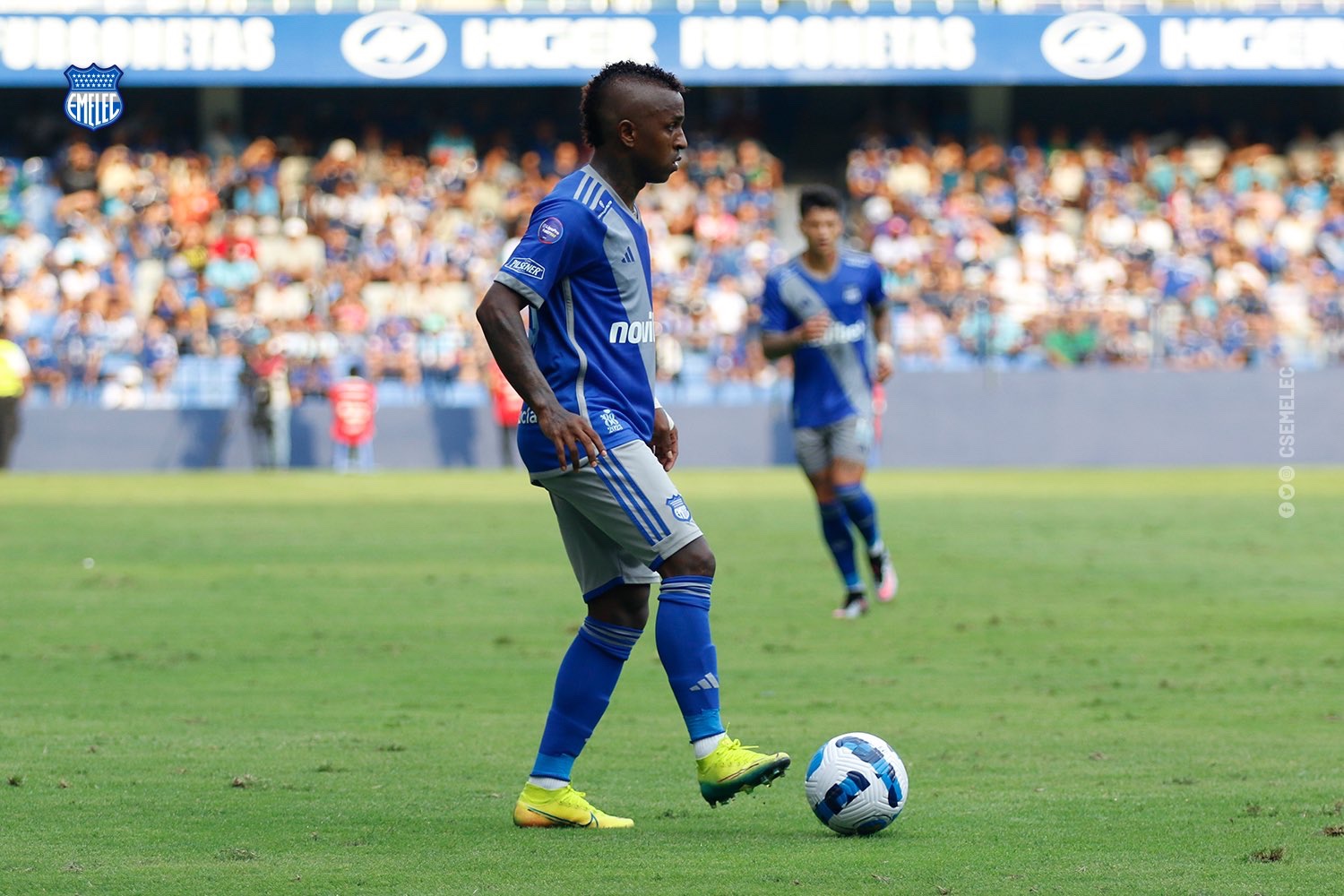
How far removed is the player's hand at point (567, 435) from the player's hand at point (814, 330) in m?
5.94

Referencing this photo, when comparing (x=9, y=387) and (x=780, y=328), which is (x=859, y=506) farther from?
(x=9, y=387)

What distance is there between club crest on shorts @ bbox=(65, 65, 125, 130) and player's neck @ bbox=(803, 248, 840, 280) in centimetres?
595

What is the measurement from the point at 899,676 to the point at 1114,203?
84.4 ft

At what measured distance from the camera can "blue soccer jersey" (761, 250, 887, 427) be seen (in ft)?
39.3

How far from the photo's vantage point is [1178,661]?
9398 millimetres

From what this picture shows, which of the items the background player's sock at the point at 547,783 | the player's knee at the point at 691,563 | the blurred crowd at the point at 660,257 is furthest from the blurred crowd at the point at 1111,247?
the background player's sock at the point at 547,783

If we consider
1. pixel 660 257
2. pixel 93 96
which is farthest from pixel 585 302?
pixel 660 257

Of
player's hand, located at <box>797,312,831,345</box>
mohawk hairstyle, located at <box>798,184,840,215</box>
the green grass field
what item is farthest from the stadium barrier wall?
mohawk hairstyle, located at <box>798,184,840,215</box>

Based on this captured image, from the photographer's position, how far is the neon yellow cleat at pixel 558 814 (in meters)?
5.48

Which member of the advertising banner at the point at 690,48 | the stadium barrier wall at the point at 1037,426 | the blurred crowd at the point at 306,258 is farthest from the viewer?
the advertising banner at the point at 690,48

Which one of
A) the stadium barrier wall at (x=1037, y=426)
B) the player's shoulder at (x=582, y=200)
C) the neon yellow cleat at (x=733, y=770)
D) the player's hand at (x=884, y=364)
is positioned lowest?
the stadium barrier wall at (x=1037, y=426)

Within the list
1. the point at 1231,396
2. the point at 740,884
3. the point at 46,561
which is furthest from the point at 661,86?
the point at 1231,396

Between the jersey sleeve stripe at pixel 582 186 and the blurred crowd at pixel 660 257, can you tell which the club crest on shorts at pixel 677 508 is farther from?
the blurred crowd at pixel 660 257

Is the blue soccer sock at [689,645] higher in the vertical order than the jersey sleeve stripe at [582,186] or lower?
lower
